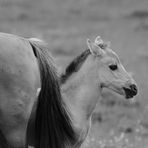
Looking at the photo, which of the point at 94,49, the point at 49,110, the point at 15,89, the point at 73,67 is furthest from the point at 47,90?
the point at 94,49

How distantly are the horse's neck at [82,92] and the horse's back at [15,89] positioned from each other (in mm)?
922

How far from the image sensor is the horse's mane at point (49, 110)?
6.78 meters

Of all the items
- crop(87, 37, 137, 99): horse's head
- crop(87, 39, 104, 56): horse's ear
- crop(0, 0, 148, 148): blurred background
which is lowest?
crop(0, 0, 148, 148): blurred background

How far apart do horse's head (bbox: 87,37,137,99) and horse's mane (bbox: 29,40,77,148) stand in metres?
0.75

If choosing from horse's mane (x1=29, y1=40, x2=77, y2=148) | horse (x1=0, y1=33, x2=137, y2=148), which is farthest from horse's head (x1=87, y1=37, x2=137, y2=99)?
horse's mane (x1=29, y1=40, x2=77, y2=148)

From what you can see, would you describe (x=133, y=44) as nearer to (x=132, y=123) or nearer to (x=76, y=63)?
(x=132, y=123)

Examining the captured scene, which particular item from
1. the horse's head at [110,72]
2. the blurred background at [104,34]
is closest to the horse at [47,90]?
the horse's head at [110,72]

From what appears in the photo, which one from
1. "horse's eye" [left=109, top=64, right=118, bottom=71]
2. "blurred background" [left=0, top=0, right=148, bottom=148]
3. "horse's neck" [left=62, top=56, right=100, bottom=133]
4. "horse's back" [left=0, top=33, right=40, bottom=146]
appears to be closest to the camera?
"horse's back" [left=0, top=33, right=40, bottom=146]

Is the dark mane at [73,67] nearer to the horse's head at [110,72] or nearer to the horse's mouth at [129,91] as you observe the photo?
the horse's head at [110,72]

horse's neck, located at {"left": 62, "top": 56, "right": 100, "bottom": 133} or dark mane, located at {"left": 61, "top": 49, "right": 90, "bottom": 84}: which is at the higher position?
dark mane, located at {"left": 61, "top": 49, "right": 90, "bottom": 84}

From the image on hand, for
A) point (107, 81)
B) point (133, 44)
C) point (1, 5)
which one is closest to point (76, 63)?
point (107, 81)

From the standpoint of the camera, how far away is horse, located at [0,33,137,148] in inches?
256

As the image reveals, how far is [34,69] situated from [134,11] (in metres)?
16.9

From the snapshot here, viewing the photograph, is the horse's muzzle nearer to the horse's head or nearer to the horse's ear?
the horse's head
